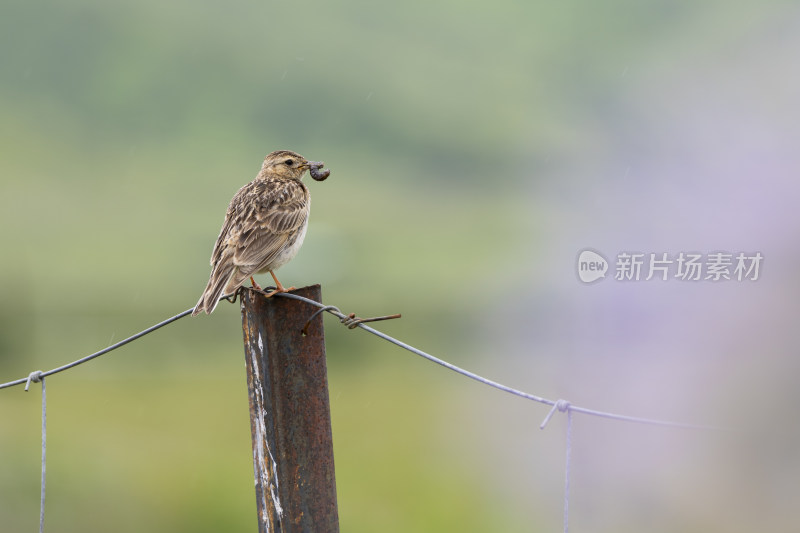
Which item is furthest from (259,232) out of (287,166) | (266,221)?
(287,166)

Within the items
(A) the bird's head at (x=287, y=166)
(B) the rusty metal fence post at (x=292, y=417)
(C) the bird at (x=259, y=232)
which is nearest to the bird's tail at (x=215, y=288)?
(C) the bird at (x=259, y=232)

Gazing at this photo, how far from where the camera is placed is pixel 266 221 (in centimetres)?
678

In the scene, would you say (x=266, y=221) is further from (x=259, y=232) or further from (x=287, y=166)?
(x=287, y=166)

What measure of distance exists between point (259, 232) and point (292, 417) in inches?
94.7

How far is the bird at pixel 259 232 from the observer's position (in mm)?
6184

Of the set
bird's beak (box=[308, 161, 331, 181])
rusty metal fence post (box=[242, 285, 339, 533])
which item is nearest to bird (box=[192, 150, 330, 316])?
bird's beak (box=[308, 161, 331, 181])

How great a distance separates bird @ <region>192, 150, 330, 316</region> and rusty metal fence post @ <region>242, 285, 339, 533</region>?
125cm

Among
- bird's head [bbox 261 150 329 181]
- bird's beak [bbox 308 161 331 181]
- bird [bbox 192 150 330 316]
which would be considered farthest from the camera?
bird's head [bbox 261 150 329 181]

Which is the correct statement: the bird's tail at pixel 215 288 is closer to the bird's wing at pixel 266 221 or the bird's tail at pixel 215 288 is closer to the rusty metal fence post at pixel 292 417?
the bird's wing at pixel 266 221

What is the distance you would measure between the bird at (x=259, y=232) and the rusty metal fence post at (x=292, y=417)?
Answer: 1.25 meters

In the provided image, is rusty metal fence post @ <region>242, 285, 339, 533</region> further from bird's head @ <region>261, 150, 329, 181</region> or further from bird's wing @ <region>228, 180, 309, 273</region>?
bird's head @ <region>261, 150, 329, 181</region>

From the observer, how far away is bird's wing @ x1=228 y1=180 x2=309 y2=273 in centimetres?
642

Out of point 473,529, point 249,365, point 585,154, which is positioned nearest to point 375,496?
point 473,529

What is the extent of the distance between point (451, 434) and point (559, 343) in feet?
81.5
